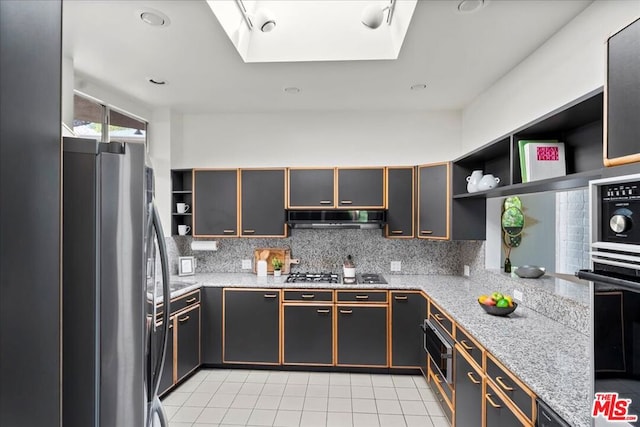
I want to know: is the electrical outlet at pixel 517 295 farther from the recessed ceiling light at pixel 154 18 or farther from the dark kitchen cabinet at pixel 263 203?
the recessed ceiling light at pixel 154 18

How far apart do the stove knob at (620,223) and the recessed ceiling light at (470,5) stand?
1526 mm

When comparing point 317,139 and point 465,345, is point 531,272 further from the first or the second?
point 317,139

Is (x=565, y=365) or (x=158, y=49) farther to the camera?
(x=158, y=49)

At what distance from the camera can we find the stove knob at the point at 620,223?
2.82ft

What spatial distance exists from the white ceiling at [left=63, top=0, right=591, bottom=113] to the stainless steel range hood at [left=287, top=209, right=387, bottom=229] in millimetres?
1178

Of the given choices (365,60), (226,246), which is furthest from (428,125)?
(226,246)

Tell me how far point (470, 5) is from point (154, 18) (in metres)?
1.85

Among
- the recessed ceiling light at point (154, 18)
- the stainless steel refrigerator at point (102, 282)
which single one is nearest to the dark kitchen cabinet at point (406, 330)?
the stainless steel refrigerator at point (102, 282)

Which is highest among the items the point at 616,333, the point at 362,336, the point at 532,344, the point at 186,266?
the point at 616,333

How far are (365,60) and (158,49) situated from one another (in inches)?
59.8

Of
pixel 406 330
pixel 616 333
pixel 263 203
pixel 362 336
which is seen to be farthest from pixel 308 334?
pixel 616 333

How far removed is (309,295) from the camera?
3.42 meters

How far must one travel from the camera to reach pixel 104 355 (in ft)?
3.01

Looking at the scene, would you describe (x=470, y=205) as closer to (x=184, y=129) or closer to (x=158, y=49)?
(x=158, y=49)
